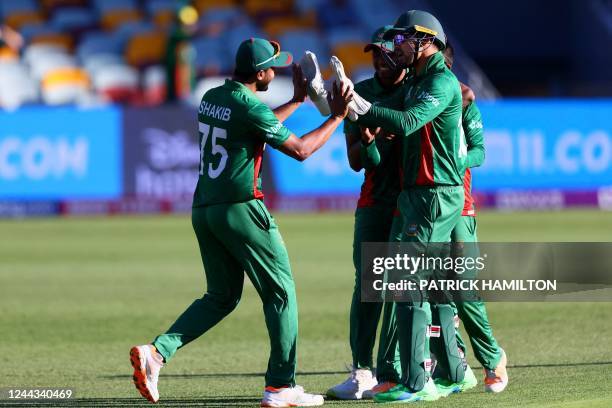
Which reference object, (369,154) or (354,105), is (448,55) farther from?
(354,105)

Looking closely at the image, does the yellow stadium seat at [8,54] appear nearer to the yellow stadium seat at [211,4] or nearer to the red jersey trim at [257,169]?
the yellow stadium seat at [211,4]

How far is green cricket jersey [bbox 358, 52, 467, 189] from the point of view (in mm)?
7633

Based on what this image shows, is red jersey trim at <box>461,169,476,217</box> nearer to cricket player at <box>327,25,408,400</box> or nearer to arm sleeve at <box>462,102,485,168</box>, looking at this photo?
arm sleeve at <box>462,102,485,168</box>

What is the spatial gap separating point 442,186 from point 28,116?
1805 cm

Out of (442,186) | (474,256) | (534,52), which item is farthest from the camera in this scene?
(534,52)

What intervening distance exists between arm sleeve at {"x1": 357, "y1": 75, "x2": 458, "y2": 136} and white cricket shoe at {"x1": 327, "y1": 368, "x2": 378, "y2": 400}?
178cm

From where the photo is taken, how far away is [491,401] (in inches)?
311

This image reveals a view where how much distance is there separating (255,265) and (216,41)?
84.3 feet

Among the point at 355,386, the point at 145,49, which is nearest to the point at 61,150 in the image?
the point at 145,49

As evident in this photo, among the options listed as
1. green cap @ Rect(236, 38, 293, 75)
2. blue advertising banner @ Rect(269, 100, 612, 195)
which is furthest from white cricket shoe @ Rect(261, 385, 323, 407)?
blue advertising banner @ Rect(269, 100, 612, 195)

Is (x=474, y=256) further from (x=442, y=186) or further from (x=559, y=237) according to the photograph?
(x=559, y=237)

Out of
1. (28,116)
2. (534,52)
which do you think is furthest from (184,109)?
(534,52)

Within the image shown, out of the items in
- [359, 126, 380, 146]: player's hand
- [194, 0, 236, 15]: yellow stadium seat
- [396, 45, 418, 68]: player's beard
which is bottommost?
[359, 126, 380, 146]: player's hand

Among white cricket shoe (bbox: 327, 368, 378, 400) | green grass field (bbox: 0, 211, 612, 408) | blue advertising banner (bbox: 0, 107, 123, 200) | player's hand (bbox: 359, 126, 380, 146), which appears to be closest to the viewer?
player's hand (bbox: 359, 126, 380, 146)
